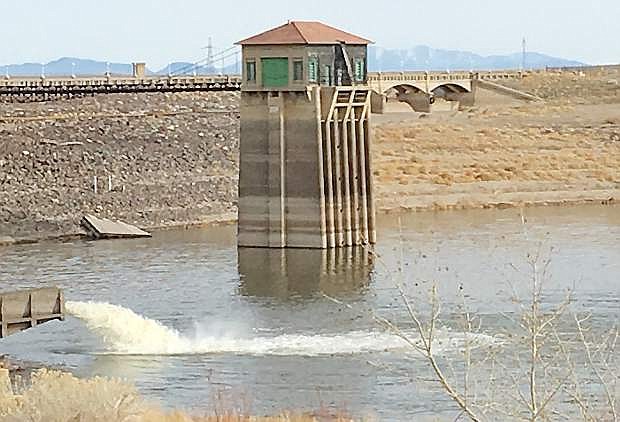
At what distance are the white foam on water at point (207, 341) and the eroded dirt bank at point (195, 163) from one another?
18.1 m

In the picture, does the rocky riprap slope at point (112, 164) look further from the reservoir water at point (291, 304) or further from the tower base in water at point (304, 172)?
the tower base in water at point (304, 172)

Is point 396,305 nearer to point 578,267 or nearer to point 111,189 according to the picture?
point 578,267

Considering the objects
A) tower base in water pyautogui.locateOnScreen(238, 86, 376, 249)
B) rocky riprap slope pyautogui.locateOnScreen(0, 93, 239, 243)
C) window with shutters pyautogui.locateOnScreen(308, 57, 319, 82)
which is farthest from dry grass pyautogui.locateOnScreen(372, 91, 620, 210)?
window with shutters pyautogui.locateOnScreen(308, 57, 319, 82)

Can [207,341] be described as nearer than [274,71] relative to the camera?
Yes

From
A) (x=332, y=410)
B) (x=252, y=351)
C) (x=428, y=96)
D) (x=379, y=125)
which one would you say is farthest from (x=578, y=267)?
(x=428, y=96)

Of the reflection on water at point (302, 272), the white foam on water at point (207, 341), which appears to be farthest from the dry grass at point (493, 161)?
the white foam on water at point (207, 341)

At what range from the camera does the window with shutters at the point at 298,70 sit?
48.0 metres

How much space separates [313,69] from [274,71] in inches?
46.7

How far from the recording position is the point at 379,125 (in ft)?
252

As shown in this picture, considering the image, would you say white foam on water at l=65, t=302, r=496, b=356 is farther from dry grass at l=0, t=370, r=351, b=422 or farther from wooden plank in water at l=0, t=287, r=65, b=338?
dry grass at l=0, t=370, r=351, b=422

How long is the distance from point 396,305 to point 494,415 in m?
13.9

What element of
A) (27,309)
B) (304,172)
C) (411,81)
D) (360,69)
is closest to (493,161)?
(360,69)

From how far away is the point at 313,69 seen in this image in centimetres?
4841

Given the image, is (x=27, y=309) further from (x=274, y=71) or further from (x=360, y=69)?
(x=360, y=69)
